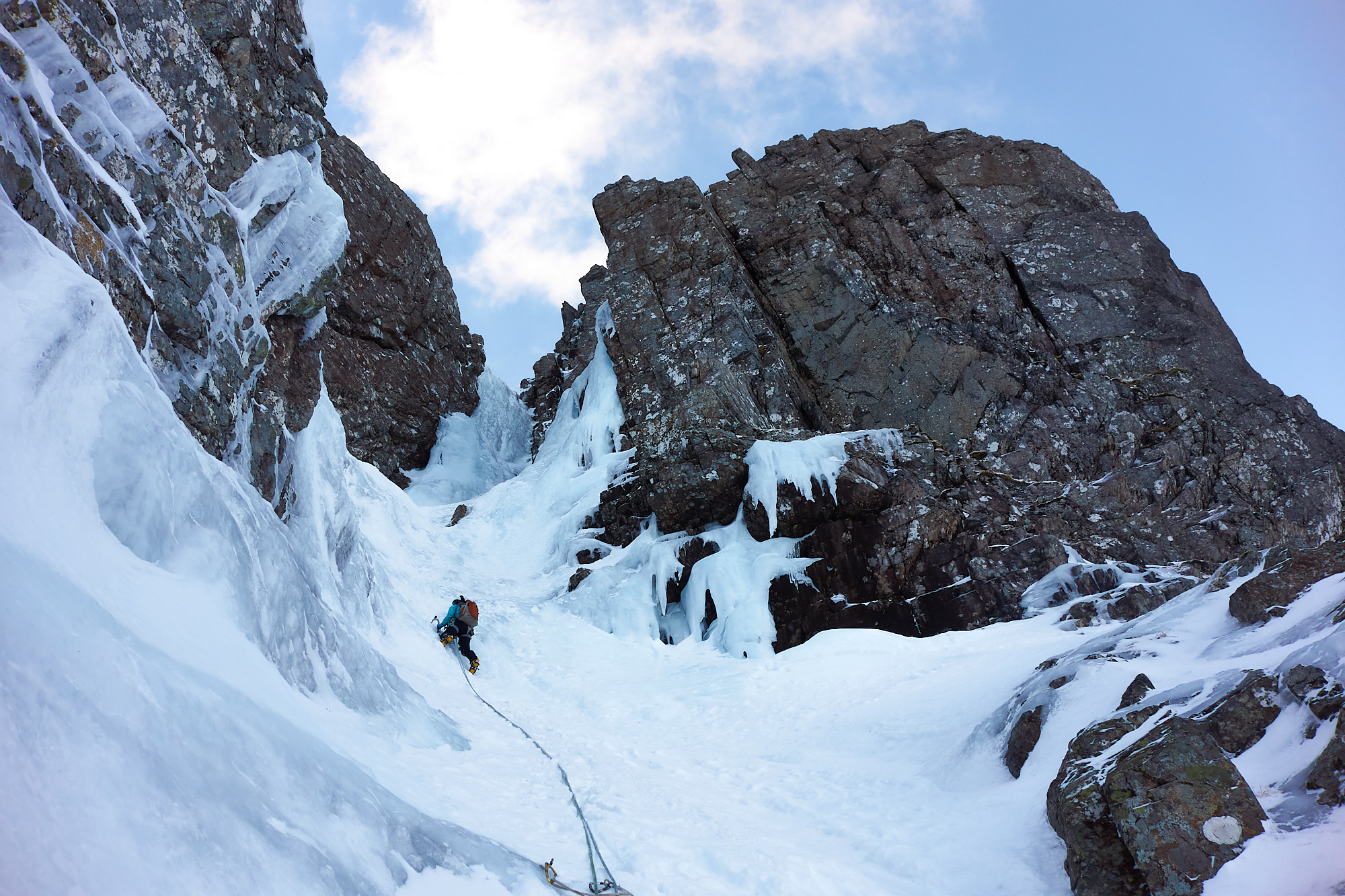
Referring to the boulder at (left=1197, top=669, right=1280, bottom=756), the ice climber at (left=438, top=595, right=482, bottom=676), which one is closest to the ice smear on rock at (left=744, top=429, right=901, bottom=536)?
the ice climber at (left=438, top=595, right=482, bottom=676)

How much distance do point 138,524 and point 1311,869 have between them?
17.8ft

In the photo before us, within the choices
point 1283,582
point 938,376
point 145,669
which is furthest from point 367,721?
point 938,376

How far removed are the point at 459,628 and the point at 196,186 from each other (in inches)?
234

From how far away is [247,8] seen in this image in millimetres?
7266

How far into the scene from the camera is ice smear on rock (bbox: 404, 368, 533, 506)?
75.3ft

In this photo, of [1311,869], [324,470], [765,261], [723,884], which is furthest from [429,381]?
[1311,869]

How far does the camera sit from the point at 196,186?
6.11 m

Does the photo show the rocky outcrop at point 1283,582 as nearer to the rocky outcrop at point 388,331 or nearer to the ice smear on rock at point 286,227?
the ice smear on rock at point 286,227

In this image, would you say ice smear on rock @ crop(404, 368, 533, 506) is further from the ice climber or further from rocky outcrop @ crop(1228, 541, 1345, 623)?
rocky outcrop @ crop(1228, 541, 1345, 623)

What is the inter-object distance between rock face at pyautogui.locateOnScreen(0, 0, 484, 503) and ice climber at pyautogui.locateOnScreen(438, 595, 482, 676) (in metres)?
3.40

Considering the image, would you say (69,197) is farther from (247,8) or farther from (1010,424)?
(1010,424)

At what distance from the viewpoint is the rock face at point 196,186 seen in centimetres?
477

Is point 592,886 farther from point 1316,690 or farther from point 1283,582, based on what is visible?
point 1283,582

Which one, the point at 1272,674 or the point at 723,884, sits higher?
the point at 1272,674
